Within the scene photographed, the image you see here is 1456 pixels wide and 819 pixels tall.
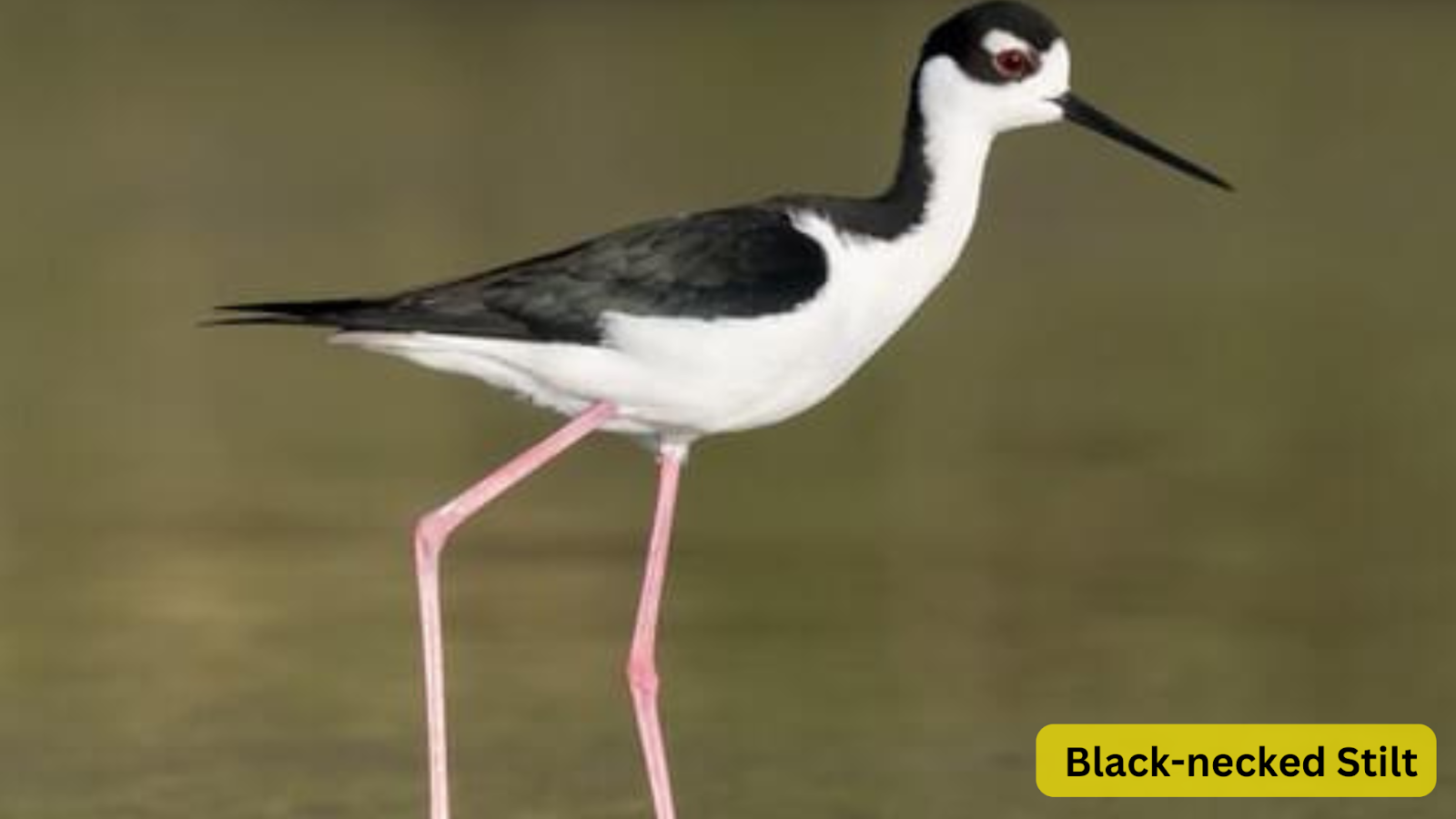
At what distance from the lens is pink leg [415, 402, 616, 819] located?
256 inches

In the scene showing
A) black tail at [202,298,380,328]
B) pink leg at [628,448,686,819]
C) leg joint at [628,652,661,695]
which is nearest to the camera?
black tail at [202,298,380,328]

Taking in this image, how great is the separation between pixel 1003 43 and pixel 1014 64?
5 centimetres

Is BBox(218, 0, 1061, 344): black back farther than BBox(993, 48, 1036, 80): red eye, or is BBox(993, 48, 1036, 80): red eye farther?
BBox(993, 48, 1036, 80): red eye

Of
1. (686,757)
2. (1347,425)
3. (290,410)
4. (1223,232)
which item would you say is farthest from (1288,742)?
(1223,232)

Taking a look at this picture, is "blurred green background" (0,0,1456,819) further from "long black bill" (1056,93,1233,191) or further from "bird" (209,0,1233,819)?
"long black bill" (1056,93,1233,191)

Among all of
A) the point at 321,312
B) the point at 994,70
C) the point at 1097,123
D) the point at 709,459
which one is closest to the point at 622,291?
the point at 321,312

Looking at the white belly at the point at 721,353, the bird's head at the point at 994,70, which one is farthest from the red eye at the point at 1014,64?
the white belly at the point at 721,353

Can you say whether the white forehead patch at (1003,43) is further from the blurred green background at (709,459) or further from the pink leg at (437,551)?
the blurred green background at (709,459)

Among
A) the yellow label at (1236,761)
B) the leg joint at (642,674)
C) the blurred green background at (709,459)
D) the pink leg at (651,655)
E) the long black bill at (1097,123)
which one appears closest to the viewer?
the pink leg at (651,655)

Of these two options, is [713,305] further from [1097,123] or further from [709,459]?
[709,459]

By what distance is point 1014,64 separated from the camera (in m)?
6.79

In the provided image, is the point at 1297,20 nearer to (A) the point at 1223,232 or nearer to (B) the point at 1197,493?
Result: (A) the point at 1223,232

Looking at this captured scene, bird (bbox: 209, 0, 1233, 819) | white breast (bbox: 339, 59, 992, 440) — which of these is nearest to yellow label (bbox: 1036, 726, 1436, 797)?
bird (bbox: 209, 0, 1233, 819)

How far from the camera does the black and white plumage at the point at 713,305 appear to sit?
6.49 m
